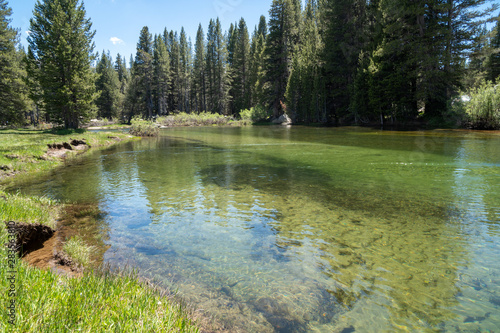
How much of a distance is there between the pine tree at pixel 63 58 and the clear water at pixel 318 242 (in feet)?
71.3

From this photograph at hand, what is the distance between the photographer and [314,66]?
4706 cm

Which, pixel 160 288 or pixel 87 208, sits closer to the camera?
pixel 160 288

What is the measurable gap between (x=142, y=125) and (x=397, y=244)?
106 ft

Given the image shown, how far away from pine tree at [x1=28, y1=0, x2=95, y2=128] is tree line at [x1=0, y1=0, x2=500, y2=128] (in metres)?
0.10

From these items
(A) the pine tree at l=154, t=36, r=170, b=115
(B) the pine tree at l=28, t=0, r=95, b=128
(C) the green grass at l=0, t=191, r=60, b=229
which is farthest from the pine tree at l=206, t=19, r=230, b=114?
(C) the green grass at l=0, t=191, r=60, b=229

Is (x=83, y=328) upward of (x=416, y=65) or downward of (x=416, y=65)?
downward

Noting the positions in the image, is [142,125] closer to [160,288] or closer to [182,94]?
[160,288]

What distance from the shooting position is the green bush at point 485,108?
22828mm

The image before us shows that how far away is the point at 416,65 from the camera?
103 feet

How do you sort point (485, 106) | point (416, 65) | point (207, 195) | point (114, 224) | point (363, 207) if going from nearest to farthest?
point (114, 224)
point (363, 207)
point (207, 195)
point (485, 106)
point (416, 65)

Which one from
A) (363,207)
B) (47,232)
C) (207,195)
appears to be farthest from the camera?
(207,195)

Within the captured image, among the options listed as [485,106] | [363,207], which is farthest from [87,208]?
[485,106]

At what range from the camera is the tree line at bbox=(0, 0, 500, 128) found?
92.4 ft

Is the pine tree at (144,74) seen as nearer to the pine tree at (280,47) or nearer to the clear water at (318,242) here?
the pine tree at (280,47)
